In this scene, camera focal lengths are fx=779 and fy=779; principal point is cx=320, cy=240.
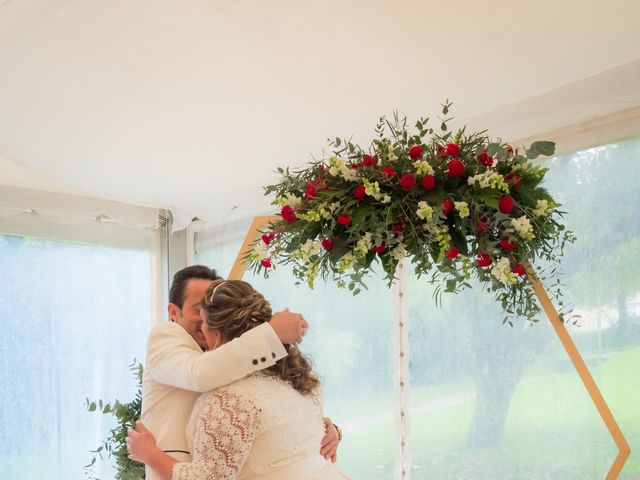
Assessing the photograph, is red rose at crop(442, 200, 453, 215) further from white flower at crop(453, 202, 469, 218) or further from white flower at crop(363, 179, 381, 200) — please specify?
white flower at crop(363, 179, 381, 200)

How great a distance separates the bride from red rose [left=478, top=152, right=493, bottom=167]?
0.76 metres

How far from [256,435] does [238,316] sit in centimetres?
35

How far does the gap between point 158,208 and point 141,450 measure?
3.66 m

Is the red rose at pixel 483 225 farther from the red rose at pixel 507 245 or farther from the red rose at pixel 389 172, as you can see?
the red rose at pixel 389 172

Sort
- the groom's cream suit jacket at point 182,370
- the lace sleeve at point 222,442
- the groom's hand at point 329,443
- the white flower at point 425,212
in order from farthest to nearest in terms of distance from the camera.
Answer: the groom's hand at point 329,443 → the groom's cream suit jacket at point 182,370 → the lace sleeve at point 222,442 → the white flower at point 425,212

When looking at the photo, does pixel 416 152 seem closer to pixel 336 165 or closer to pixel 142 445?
pixel 336 165

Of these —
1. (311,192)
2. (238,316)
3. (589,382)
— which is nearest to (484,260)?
(311,192)

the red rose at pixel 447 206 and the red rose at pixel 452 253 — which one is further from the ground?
the red rose at pixel 447 206

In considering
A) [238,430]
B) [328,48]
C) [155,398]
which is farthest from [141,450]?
[328,48]

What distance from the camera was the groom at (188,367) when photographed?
2107mm

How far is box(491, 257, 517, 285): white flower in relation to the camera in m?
1.99

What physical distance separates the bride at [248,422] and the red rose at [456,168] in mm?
693

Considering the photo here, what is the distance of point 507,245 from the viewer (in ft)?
6.55

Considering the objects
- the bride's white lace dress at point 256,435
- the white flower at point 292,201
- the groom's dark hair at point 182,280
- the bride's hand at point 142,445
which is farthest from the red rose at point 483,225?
the groom's dark hair at point 182,280
